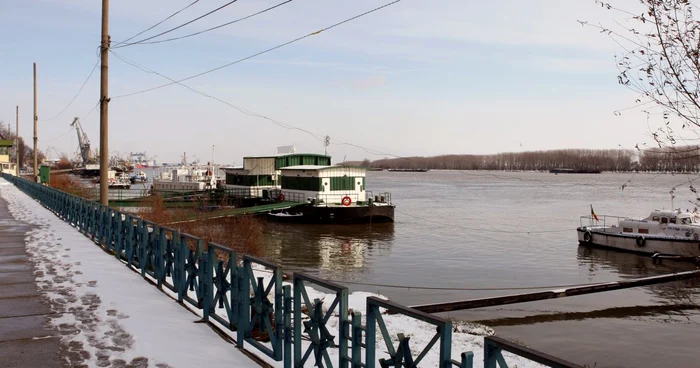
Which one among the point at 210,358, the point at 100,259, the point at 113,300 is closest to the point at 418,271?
the point at 100,259

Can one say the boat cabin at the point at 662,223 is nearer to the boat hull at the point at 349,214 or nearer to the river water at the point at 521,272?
the river water at the point at 521,272

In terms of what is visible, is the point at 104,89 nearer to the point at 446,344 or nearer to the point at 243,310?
the point at 243,310

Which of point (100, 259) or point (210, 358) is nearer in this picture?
point (210, 358)

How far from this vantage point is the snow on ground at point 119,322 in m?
5.94

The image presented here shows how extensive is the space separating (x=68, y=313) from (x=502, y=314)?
13024 millimetres

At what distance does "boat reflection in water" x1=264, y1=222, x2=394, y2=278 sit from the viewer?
26453 mm

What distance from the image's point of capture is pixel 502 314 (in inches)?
678

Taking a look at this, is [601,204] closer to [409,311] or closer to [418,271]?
[418,271]

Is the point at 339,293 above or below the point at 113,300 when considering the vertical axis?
above

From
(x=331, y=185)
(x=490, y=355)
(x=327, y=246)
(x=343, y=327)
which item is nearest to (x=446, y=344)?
(x=490, y=355)

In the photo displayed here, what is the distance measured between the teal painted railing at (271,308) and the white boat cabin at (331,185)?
33836 millimetres

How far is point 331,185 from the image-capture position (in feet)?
155

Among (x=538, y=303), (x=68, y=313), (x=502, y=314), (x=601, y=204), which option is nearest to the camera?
(x=68, y=313)

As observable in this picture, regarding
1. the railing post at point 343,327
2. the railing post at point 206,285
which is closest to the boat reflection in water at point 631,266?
the railing post at point 206,285
